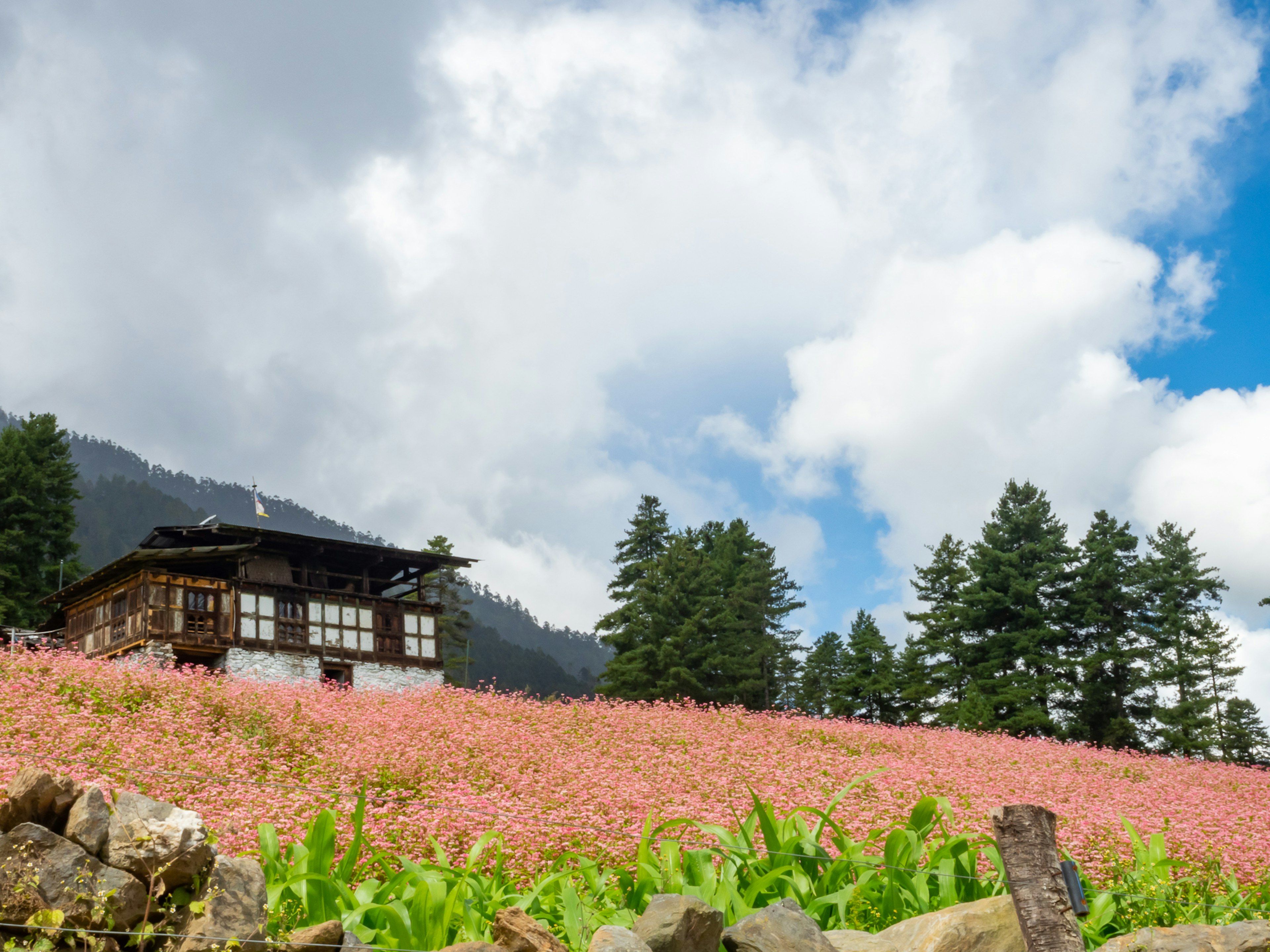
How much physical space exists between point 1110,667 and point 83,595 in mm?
36981

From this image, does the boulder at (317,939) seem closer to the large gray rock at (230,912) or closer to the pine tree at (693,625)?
the large gray rock at (230,912)

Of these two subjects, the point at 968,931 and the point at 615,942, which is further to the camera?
the point at 968,931

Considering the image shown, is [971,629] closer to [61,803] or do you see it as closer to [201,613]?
[201,613]

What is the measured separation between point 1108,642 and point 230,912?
3901cm

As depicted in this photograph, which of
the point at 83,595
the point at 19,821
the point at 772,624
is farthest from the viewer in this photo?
the point at 772,624

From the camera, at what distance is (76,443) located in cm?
16650

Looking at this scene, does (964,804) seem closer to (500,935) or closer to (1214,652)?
(500,935)

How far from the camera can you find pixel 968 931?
641cm

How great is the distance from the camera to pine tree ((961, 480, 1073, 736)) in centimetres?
3738

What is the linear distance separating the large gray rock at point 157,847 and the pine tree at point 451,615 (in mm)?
41341

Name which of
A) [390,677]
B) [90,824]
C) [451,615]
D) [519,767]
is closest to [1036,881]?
[90,824]

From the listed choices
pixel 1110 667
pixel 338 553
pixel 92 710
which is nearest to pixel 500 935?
pixel 92 710

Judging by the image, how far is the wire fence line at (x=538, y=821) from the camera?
7.89m

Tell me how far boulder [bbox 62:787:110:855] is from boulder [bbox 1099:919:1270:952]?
20.3ft
